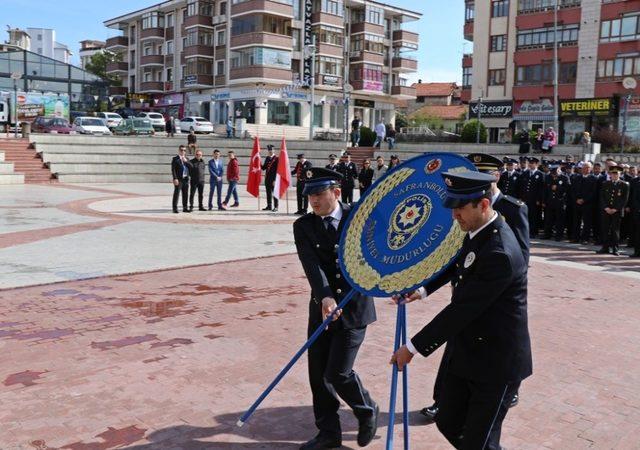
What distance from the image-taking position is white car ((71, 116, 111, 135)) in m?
40.9

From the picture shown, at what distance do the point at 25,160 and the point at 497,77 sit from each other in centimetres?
3901

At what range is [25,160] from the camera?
1092 inches

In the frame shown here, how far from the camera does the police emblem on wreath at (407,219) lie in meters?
3.65

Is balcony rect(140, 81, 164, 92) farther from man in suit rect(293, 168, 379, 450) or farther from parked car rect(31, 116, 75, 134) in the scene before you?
man in suit rect(293, 168, 379, 450)

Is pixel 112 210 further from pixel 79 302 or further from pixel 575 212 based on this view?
pixel 575 212

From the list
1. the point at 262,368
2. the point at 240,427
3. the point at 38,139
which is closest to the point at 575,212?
the point at 262,368

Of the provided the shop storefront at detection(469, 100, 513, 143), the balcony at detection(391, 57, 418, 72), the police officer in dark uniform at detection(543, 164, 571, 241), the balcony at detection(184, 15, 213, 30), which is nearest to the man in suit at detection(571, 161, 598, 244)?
the police officer in dark uniform at detection(543, 164, 571, 241)

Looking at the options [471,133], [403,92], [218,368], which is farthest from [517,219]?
[403,92]

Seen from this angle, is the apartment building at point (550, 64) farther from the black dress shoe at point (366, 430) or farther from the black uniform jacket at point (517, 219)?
the black dress shoe at point (366, 430)

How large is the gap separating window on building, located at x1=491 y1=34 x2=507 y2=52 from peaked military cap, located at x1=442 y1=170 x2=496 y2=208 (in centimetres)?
5353

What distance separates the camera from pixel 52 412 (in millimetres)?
4922

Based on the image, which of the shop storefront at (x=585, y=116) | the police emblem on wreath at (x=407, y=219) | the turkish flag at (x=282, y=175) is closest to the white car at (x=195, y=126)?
the shop storefront at (x=585, y=116)

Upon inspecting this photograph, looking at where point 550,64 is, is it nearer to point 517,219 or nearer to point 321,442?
point 517,219

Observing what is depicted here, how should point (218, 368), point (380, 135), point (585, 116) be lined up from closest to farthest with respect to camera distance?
point (218, 368) → point (380, 135) → point (585, 116)
